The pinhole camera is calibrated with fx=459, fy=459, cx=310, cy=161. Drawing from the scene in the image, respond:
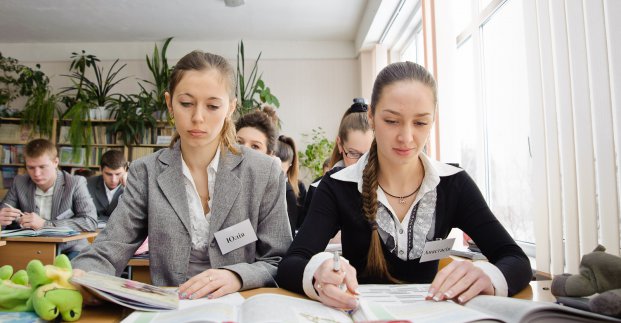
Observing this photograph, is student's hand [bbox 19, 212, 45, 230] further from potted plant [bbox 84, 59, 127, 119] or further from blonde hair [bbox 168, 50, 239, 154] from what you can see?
potted plant [bbox 84, 59, 127, 119]

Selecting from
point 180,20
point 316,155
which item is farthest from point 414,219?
point 180,20

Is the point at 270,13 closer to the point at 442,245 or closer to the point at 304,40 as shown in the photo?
the point at 304,40

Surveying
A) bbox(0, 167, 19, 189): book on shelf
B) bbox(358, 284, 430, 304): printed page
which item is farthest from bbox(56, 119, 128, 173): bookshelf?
bbox(358, 284, 430, 304): printed page

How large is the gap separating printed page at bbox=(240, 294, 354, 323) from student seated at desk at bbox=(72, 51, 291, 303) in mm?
358

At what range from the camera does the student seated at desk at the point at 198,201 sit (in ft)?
4.43

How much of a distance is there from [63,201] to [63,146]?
3820mm

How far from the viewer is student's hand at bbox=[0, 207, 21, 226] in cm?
328

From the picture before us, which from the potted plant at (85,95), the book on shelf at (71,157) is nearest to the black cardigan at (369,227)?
the potted plant at (85,95)

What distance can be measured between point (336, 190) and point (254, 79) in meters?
5.97

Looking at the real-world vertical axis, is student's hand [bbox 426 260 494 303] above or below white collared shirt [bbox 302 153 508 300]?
below

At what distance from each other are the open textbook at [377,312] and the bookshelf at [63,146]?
21.0 ft

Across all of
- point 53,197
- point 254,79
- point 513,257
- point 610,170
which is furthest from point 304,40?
point 513,257

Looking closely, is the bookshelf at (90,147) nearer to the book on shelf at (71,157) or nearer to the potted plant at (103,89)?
the book on shelf at (71,157)

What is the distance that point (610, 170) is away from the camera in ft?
5.45
